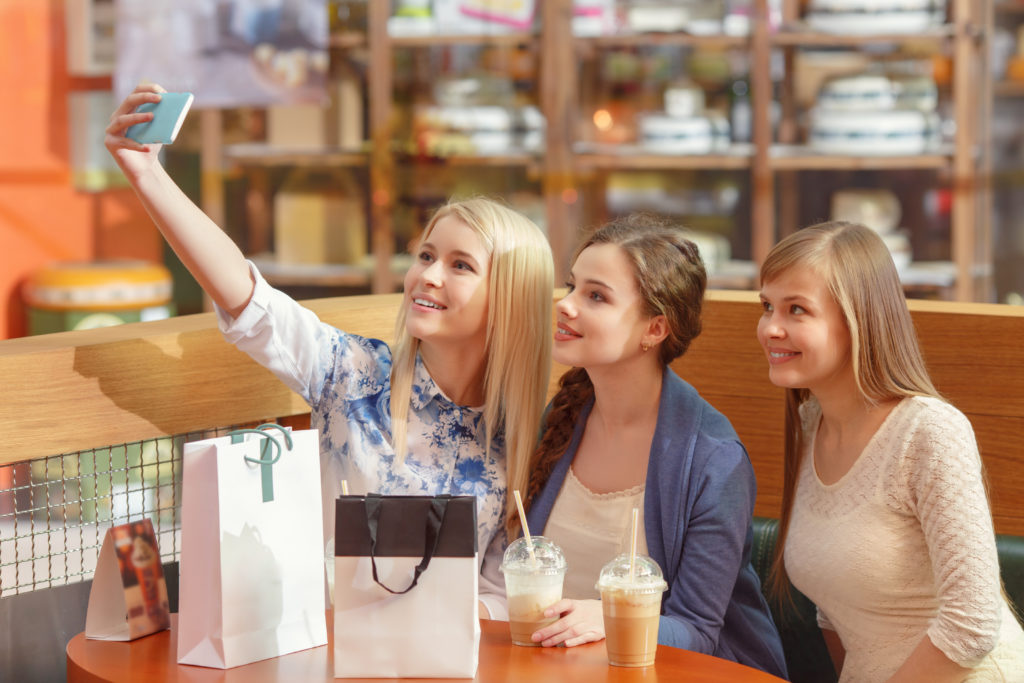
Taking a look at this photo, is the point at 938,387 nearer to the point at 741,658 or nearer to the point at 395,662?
the point at 741,658

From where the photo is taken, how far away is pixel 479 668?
1.35m

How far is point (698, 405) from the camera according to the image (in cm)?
182

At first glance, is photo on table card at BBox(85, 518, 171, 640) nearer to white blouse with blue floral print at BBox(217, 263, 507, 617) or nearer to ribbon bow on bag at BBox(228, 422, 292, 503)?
ribbon bow on bag at BBox(228, 422, 292, 503)

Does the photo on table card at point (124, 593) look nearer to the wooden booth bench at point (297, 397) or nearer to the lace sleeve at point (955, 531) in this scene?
the wooden booth bench at point (297, 397)

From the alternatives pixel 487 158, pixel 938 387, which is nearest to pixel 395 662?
pixel 938 387

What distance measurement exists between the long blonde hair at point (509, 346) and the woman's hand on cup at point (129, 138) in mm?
488

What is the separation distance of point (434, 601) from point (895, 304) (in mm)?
851

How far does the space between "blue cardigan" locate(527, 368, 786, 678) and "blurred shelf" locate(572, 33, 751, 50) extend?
254 cm

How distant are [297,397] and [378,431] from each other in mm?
288

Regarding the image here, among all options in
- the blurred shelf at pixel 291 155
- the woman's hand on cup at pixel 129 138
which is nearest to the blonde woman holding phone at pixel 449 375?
the woman's hand on cup at pixel 129 138

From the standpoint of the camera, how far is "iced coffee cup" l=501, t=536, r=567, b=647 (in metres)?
1.42

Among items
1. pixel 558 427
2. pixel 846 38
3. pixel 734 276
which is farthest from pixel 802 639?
pixel 846 38

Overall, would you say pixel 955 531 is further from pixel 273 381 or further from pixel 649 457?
pixel 273 381

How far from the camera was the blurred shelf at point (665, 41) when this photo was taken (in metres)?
4.06
